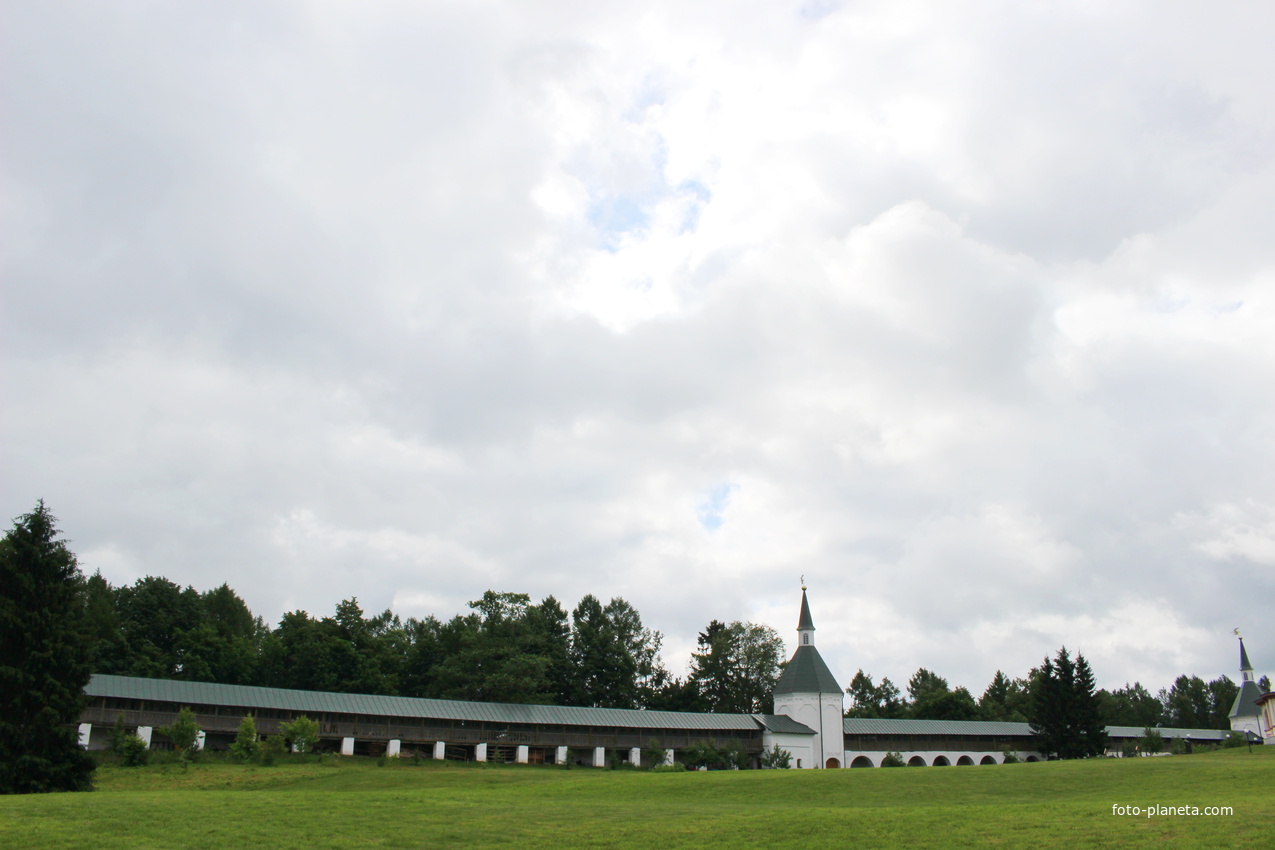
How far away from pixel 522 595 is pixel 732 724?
18414 millimetres

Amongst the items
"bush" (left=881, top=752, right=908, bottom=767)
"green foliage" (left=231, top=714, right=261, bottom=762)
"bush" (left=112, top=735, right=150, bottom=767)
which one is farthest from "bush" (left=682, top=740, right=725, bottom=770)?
"bush" (left=112, top=735, right=150, bottom=767)

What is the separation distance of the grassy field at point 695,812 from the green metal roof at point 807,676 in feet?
87.6

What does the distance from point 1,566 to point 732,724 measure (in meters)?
43.5

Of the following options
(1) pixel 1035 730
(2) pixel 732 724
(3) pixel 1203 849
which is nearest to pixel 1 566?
(3) pixel 1203 849

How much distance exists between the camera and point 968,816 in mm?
20250

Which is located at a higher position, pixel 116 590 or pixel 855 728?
pixel 116 590

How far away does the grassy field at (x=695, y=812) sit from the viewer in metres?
17.5

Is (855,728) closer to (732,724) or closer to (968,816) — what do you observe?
(732,724)

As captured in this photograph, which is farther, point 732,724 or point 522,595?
point 522,595

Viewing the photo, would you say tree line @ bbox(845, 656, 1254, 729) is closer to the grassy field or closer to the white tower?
the white tower

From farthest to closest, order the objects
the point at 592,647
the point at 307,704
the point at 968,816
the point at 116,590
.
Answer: the point at 592,647, the point at 116,590, the point at 307,704, the point at 968,816

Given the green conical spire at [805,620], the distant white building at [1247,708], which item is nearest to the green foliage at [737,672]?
the green conical spire at [805,620]

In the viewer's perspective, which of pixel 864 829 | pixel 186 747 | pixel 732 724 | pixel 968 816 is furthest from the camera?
pixel 732 724

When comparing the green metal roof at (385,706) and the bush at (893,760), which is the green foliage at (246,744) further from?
the bush at (893,760)
